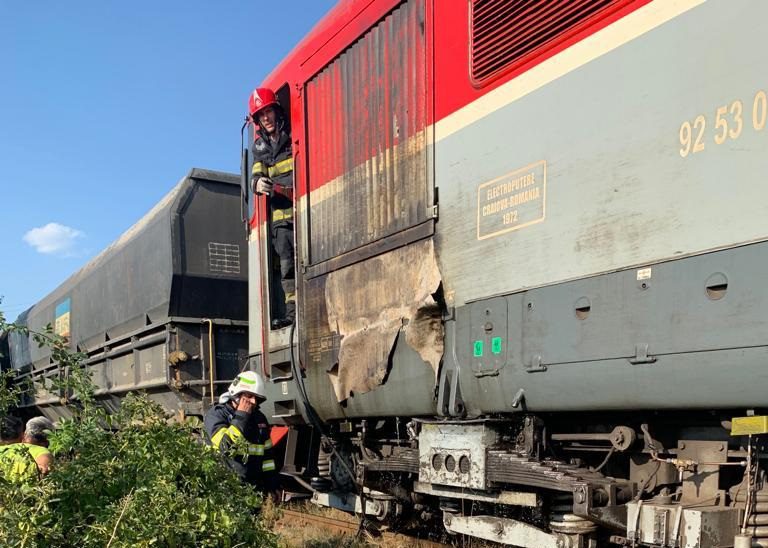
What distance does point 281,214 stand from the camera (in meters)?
6.46

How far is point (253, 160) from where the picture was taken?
22.2 ft

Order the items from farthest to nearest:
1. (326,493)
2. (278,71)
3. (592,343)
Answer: (278,71), (326,493), (592,343)

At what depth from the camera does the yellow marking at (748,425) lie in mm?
2688

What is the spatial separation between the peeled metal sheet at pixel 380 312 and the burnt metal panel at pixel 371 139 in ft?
0.69

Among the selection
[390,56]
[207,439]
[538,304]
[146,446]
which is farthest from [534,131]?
[207,439]

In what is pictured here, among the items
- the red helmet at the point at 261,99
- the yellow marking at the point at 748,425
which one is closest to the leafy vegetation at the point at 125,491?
the yellow marking at the point at 748,425

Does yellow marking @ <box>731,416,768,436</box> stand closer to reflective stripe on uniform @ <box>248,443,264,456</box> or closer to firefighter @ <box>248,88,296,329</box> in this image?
reflective stripe on uniform @ <box>248,443,264,456</box>

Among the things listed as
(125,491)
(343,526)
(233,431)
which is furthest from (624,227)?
(343,526)

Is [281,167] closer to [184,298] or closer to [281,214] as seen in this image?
[281,214]

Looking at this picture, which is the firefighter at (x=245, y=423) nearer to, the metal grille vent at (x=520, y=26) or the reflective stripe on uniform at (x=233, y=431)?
the reflective stripe on uniform at (x=233, y=431)

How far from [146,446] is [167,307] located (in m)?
4.96

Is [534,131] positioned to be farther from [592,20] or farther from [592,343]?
[592,343]

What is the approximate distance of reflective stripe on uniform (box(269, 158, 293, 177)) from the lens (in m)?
6.36

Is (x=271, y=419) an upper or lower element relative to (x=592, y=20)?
lower
